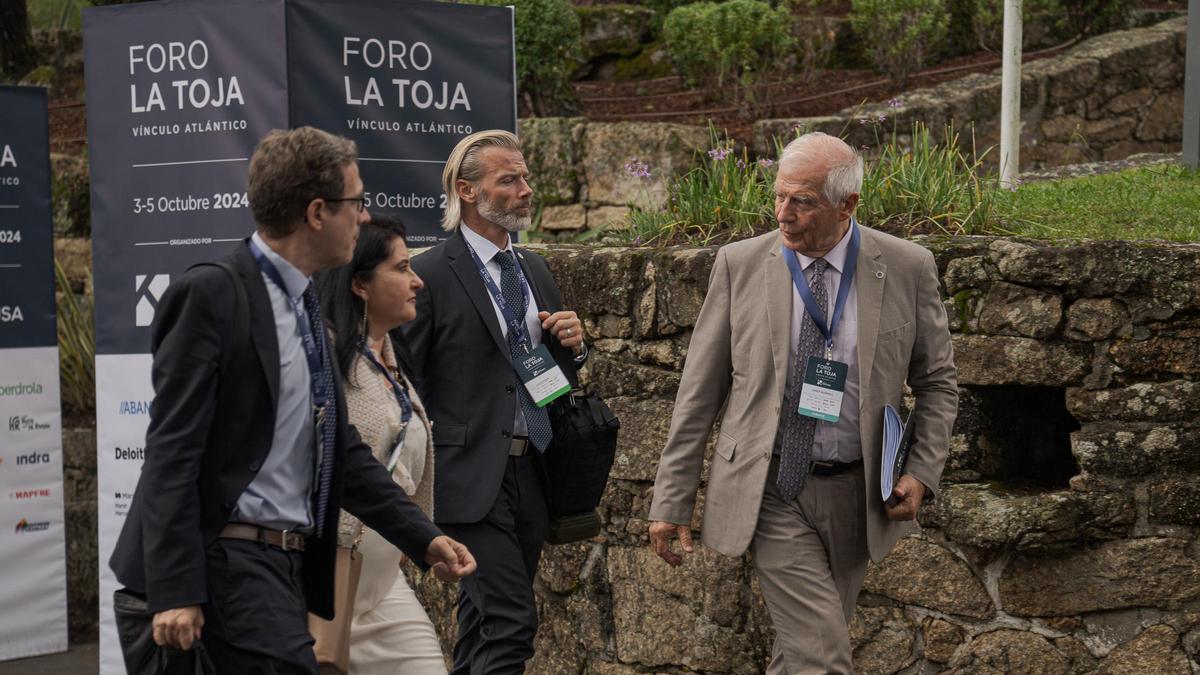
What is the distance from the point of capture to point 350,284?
427 cm

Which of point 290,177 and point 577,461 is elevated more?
point 290,177

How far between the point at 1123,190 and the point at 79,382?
22.1 ft

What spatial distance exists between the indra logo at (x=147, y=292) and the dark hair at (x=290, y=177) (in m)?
2.66

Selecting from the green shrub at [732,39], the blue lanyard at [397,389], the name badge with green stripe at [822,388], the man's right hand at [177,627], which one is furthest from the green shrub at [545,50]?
the man's right hand at [177,627]

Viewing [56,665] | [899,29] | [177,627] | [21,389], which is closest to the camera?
[177,627]

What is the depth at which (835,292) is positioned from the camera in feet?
15.2

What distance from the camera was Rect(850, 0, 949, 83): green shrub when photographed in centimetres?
1148

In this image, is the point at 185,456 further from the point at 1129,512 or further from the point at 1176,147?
the point at 1176,147

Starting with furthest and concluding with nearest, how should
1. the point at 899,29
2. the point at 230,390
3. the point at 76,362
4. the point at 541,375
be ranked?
the point at 899,29 < the point at 76,362 < the point at 541,375 < the point at 230,390

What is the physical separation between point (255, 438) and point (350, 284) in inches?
36.0

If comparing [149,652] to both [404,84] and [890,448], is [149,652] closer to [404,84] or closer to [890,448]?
[890,448]

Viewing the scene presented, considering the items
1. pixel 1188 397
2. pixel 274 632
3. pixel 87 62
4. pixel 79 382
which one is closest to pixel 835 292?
pixel 1188 397

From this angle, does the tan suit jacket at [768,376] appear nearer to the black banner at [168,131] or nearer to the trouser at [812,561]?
the trouser at [812,561]

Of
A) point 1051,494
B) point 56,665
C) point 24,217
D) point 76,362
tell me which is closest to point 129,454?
point 24,217
